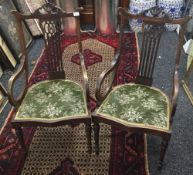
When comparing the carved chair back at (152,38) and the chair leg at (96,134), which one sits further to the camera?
the chair leg at (96,134)

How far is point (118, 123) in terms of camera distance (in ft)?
5.41

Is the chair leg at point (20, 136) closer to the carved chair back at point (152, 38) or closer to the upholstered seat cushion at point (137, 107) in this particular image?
the upholstered seat cushion at point (137, 107)

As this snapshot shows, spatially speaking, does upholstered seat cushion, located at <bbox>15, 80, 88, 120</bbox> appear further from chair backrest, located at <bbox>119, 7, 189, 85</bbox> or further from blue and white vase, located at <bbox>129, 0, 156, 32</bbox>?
blue and white vase, located at <bbox>129, 0, 156, 32</bbox>

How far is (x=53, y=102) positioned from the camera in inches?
71.3

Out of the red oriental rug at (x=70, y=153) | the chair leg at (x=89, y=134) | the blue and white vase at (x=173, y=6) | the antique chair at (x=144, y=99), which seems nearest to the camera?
the antique chair at (x=144, y=99)

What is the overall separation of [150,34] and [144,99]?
501mm

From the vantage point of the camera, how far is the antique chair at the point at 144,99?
5.32ft

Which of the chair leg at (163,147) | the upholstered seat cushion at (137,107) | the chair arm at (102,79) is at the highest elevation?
the chair arm at (102,79)

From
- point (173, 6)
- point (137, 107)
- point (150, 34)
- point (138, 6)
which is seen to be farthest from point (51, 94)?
point (173, 6)

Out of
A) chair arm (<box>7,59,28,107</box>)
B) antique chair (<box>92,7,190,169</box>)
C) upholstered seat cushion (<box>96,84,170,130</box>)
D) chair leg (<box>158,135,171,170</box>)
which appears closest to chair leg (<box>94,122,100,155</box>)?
antique chair (<box>92,7,190,169</box>)

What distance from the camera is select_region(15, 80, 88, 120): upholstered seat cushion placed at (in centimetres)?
171

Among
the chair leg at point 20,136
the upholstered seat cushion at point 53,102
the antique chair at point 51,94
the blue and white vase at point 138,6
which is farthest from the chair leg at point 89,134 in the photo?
the blue and white vase at point 138,6

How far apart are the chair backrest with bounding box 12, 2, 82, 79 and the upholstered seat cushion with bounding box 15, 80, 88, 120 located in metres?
0.14

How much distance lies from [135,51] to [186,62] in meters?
0.66
